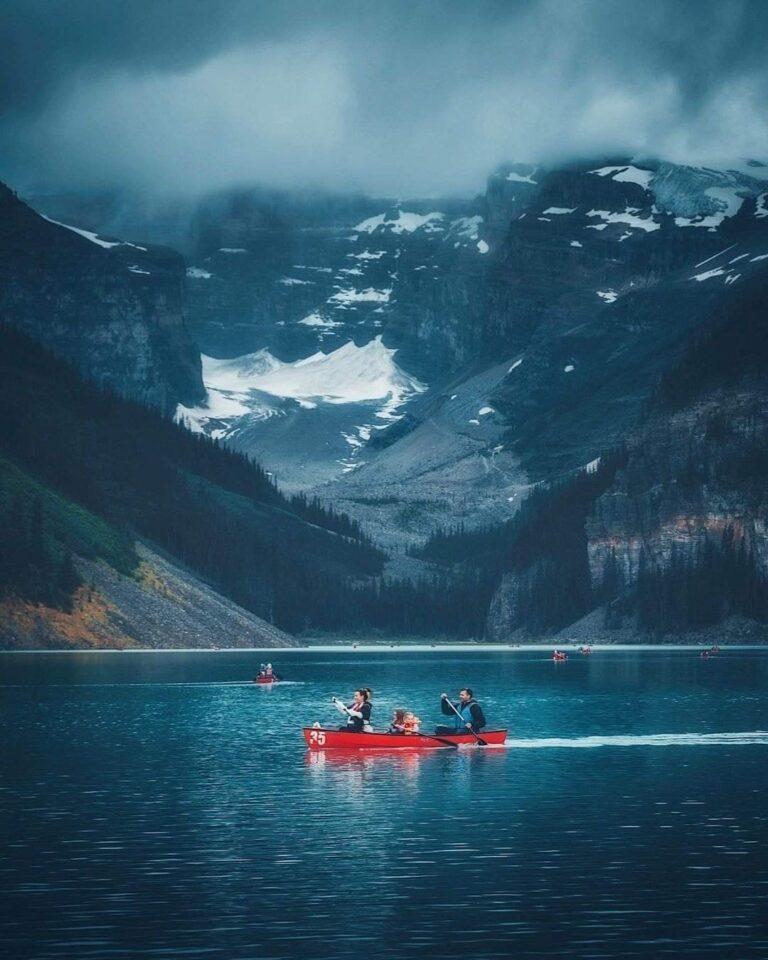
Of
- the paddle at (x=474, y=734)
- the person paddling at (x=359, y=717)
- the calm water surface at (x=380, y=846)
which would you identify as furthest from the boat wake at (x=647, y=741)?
the person paddling at (x=359, y=717)

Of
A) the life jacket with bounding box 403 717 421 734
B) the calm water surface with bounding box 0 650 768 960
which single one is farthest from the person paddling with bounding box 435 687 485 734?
the life jacket with bounding box 403 717 421 734

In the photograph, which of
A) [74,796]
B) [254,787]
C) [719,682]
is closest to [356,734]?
[254,787]

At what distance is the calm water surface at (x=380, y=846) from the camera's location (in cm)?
5366

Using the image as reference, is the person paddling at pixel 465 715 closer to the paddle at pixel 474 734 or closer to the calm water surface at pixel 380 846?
the paddle at pixel 474 734

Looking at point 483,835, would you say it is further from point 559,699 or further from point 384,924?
point 559,699

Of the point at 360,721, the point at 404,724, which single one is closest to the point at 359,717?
the point at 360,721

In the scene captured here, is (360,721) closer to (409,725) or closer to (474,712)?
(409,725)

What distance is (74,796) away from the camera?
85125mm

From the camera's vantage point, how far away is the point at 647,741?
11644 centimetres

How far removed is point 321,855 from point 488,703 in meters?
97.7

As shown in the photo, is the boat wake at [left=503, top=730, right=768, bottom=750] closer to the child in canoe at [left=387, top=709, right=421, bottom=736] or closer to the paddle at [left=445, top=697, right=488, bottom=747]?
the paddle at [left=445, top=697, right=488, bottom=747]

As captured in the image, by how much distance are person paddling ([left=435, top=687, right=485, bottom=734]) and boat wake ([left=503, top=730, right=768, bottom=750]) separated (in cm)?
287

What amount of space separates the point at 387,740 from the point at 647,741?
17307 mm

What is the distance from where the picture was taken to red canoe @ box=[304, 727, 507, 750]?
10856 cm
